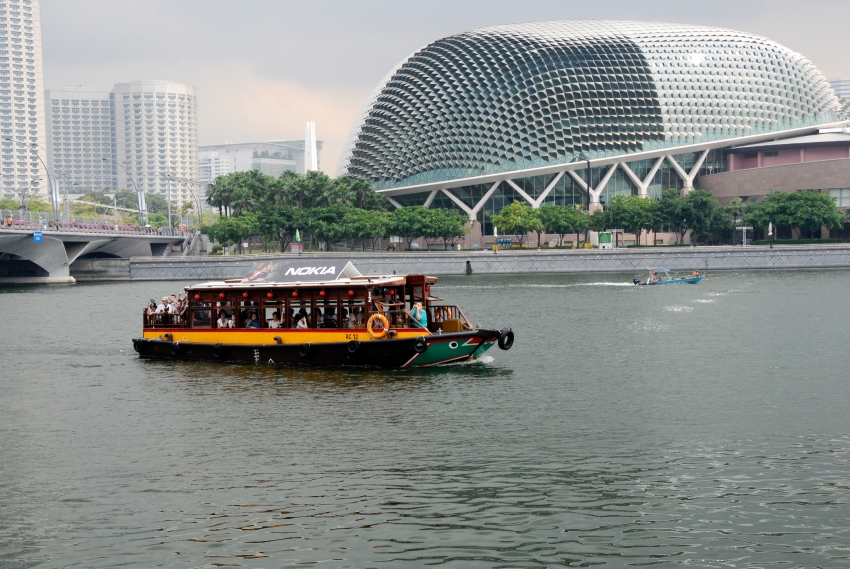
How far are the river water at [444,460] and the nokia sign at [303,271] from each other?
333 centimetres

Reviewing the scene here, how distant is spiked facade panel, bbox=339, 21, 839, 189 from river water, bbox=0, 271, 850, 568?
95717 millimetres

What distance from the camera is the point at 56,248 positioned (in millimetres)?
97312

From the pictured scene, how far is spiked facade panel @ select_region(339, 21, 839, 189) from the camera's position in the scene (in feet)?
438

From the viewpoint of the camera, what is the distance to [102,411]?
2775cm

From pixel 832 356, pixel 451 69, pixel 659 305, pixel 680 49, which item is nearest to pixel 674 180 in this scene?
pixel 680 49

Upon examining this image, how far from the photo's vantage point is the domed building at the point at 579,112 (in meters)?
133

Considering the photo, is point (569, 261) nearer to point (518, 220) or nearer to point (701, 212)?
point (518, 220)

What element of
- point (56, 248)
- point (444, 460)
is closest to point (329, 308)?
point (444, 460)

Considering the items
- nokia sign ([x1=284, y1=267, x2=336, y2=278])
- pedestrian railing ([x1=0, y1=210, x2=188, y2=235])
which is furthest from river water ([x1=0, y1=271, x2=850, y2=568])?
pedestrian railing ([x1=0, y1=210, x2=188, y2=235])

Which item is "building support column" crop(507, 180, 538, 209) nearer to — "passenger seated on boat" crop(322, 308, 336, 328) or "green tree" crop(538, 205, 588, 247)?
"green tree" crop(538, 205, 588, 247)

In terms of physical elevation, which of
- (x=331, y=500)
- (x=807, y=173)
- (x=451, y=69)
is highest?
(x=451, y=69)

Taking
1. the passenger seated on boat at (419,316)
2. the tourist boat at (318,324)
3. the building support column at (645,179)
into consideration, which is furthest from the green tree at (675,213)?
the passenger seated on boat at (419,316)

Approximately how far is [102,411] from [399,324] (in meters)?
10.3

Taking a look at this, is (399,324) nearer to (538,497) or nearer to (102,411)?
(102,411)
